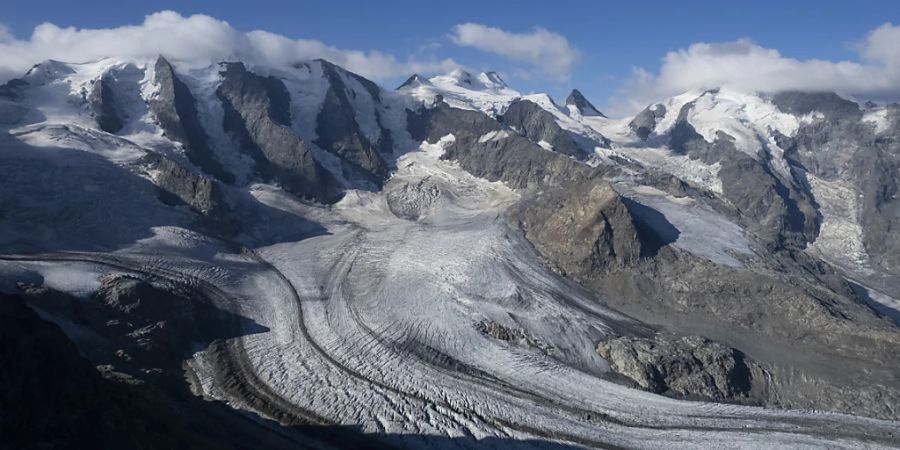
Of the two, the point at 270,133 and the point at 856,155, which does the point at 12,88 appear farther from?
the point at 856,155

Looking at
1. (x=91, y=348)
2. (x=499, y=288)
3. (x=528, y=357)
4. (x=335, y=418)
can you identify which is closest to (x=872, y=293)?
(x=499, y=288)

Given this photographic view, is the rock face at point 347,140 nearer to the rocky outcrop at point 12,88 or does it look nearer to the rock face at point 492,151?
the rock face at point 492,151

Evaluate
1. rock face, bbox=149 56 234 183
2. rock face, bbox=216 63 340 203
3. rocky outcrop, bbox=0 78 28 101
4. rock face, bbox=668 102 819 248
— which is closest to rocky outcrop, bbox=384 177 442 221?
rock face, bbox=216 63 340 203

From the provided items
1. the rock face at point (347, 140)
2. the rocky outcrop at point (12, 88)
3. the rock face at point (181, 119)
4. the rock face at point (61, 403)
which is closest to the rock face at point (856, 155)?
the rock face at point (347, 140)

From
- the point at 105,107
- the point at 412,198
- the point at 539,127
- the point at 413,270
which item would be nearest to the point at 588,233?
the point at 413,270

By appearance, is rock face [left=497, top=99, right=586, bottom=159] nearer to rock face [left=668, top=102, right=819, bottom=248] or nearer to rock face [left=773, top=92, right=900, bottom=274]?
rock face [left=668, top=102, right=819, bottom=248]
